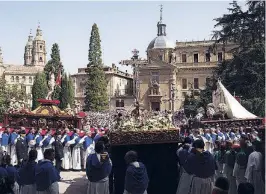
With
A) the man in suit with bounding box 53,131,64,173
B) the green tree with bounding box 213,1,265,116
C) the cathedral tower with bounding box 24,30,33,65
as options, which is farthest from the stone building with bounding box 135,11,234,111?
the cathedral tower with bounding box 24,30,33,65

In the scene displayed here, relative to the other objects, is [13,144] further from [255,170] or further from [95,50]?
[95,50]

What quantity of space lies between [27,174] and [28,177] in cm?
7

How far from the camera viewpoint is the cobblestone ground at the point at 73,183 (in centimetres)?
1124

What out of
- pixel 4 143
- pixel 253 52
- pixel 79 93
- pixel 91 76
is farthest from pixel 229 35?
pixel 79 93

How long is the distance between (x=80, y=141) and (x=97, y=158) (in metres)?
6.22

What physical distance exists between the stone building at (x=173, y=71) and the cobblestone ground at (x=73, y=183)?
4615 cm

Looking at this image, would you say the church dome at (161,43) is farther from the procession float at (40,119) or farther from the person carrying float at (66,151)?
the person carrying float at (66,151)

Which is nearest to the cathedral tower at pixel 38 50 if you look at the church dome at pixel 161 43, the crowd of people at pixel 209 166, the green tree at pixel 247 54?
the church dome at pixel 161 43

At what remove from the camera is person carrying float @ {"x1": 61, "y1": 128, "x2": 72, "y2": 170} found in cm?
1533

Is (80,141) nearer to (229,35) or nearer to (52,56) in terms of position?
(229,35)

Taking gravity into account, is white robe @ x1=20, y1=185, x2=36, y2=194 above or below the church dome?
below

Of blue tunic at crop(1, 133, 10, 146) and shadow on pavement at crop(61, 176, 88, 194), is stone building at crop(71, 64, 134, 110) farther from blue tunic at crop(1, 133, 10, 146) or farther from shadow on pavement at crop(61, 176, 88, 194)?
shadow on pavement at crop(61, 176, 88, 194)

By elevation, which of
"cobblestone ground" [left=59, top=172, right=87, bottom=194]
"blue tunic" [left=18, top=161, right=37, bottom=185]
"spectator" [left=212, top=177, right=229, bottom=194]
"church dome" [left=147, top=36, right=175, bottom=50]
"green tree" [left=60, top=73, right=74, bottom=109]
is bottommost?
"cobblestone ground" [left=59, top=172, right=87, bottom=194]

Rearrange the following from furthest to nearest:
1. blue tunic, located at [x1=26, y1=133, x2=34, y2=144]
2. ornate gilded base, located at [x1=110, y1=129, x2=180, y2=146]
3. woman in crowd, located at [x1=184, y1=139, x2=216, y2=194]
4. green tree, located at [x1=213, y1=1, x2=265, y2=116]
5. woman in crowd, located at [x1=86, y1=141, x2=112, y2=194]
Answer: green tree, located at [x1=213, y1=1, x2=265, y2=116]
blue tunic, located at [x1=26, y1=133, x2=34, y2=144]
ornate gilded base, located at [x1=110, y1=129, x2=180, y2=146]
woman in crowd, located at [x1=86, y1=141, x2=112, y2=194]
woman in crowd, located at [x1=184, y1=139, x2=216, y2=194]
